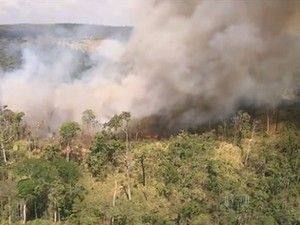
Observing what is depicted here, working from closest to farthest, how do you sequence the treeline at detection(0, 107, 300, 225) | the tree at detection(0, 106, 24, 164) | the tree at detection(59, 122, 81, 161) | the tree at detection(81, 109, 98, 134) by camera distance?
the treeline at detection(0, 107, 300, 225) → the tree at detection(59, 122, 81, 161) → the tree at detection(81, 109, 98, 134) → the tree at detection(0, 106, 24, 164)

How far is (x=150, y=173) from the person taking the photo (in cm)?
6216

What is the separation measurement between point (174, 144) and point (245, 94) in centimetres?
1717

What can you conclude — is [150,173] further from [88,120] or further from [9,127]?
[9,127]

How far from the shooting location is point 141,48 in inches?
3435

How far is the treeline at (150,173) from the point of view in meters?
52.9

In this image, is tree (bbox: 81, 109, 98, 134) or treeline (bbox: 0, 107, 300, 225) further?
tree (bbox: 81, 109, 98, 134)

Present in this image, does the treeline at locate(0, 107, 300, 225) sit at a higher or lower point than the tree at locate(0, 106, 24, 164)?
lower

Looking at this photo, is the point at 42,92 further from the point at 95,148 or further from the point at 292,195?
the point at 292,195

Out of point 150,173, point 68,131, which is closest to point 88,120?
point 68,131

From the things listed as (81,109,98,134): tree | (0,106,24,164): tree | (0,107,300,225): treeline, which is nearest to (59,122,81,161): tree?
(0,107,300,225): treeline

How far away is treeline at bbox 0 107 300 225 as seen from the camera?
52.9 m

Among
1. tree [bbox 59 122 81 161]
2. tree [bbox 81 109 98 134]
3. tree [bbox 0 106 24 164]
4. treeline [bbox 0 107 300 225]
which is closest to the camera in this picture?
treeline [bbox 0 107 300 225]

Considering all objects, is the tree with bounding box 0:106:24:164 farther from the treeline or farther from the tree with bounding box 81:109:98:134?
the tree with bounding box 81:109:98:134

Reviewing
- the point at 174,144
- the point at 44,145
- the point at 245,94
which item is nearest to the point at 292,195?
the point at 174,144
